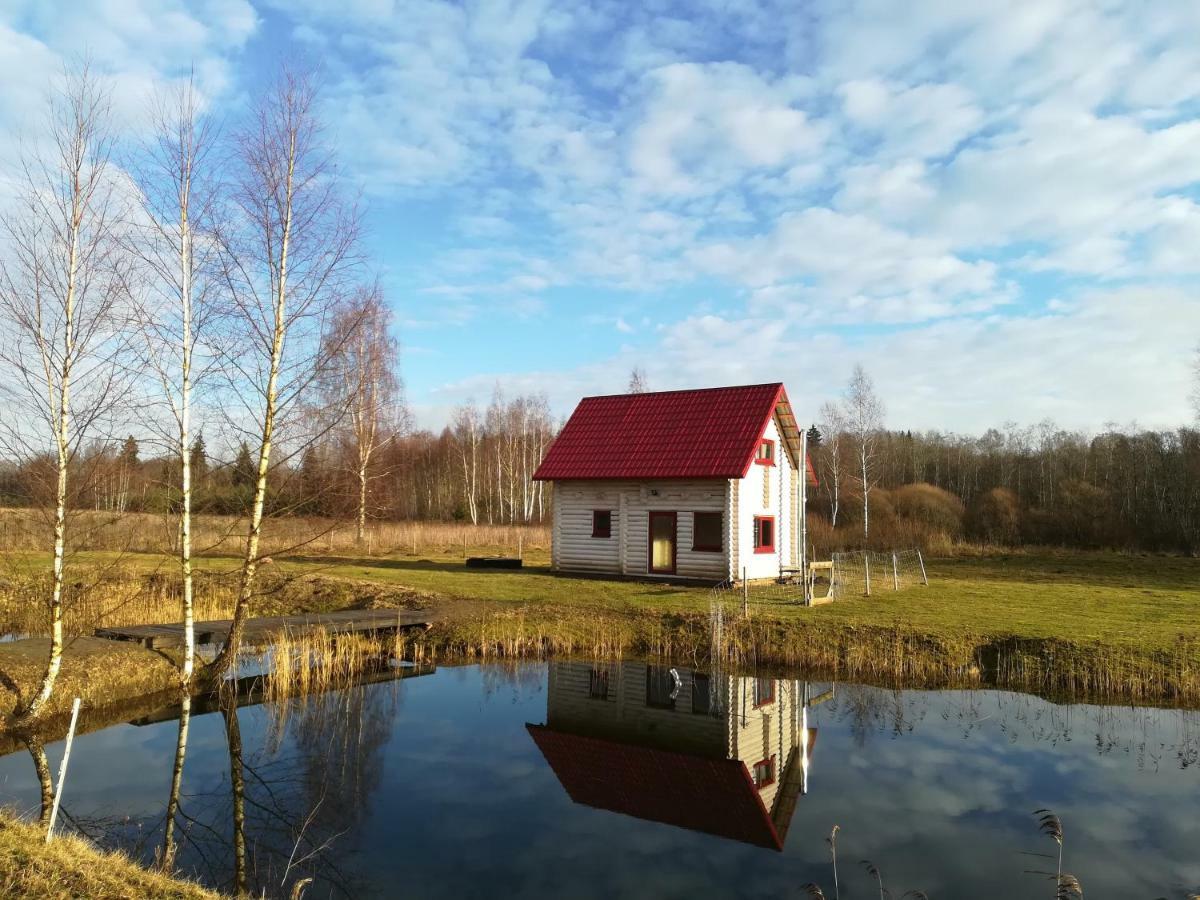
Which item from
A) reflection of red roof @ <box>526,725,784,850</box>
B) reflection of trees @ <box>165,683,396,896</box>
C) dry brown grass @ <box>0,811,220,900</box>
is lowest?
reflection of red roof @ <box>526,725,784,850</box>

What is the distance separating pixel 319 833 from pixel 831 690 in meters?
8.91

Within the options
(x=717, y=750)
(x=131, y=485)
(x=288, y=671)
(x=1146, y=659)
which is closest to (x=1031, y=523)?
(x=1146, y=659)

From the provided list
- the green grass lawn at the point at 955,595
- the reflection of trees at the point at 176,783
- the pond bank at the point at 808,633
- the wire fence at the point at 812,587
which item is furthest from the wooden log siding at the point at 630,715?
the reflection of trees at the point at 176,783

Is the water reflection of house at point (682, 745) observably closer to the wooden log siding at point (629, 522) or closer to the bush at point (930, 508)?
the wooden log siding at point (629, 522)

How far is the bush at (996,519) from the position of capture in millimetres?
40062

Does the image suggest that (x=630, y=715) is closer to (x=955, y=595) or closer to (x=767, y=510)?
(x=955, y=595)

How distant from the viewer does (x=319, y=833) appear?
8281 mm

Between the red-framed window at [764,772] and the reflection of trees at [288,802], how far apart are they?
4711mm

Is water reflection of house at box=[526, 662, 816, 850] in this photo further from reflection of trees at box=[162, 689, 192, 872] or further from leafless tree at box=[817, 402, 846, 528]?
leafless tree at box=[817, 402, 846, 528]

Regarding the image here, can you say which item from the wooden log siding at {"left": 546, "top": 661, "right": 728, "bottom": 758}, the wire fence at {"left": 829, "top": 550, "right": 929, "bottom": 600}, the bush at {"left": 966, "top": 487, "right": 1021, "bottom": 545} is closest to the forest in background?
the bush at {"left": 966, "top": 487, "right": 1021, "bottom": 545}

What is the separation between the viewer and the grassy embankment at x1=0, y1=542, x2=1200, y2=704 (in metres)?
13.5

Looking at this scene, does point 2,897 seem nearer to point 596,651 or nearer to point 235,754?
point 235,754

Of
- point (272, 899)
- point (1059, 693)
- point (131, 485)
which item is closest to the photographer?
point (272, 899)

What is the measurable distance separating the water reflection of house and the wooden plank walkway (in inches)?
147
